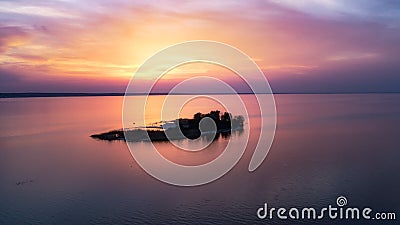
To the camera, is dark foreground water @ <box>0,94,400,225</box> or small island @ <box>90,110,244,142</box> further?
small island @ <box>90,110,244,142</box>

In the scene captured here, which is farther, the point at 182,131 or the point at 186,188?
the point at 182,131

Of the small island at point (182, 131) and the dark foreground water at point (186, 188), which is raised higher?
the small island at point (182, 131)

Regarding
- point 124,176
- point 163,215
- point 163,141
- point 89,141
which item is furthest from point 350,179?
point 89,141

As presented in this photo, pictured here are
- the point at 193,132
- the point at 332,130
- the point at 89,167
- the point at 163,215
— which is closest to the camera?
the point at 163,215

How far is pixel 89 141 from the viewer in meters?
21.1

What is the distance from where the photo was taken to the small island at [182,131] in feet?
70.3

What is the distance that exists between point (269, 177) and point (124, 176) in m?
5.14

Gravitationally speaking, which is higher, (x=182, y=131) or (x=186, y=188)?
Answer: (x=182, y=131)

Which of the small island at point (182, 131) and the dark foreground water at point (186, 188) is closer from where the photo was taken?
the dark foreground water at point (186, 188)

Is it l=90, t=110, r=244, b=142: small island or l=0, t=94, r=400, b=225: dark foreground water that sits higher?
l=90, t=110, r=244, b=142: small island

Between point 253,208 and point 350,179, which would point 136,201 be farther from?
point 350,179

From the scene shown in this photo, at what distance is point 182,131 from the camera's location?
2286 centimetres

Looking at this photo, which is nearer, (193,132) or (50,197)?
(50,197)

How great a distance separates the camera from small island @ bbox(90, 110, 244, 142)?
21422mm
